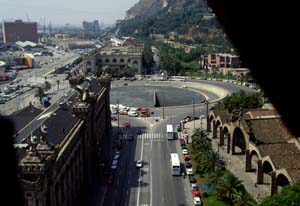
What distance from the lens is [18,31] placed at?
334 ft

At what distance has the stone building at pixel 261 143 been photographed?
648 inches

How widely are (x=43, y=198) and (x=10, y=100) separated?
29655 mm

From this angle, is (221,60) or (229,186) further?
(221,60)

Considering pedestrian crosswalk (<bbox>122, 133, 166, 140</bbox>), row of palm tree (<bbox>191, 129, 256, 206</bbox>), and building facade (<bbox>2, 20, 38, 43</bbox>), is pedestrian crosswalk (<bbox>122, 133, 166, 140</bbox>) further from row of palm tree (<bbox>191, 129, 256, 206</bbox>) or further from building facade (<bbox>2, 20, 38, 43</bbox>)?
building facade (<bbox>2, 20, 38, 43</bbox>)

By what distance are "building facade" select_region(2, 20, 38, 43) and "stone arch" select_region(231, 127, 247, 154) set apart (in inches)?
3430

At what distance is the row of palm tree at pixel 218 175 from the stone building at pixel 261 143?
143 cm

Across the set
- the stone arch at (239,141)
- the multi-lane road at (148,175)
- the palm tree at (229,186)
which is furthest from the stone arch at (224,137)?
the palm tree at (229,186)

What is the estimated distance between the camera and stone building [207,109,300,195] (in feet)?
54.0

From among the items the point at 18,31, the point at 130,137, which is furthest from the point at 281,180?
the point at 18,31

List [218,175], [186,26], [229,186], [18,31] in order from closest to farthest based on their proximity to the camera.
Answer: [229,186] → [218,175] → [186,26] → [18,31]

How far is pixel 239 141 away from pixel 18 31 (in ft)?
292

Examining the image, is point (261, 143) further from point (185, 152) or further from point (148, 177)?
point (148, 177)

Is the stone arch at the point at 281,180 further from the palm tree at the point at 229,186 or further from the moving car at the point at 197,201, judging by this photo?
the moving car at the point at 197,201

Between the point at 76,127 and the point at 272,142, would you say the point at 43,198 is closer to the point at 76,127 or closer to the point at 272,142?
the point at 76,127
